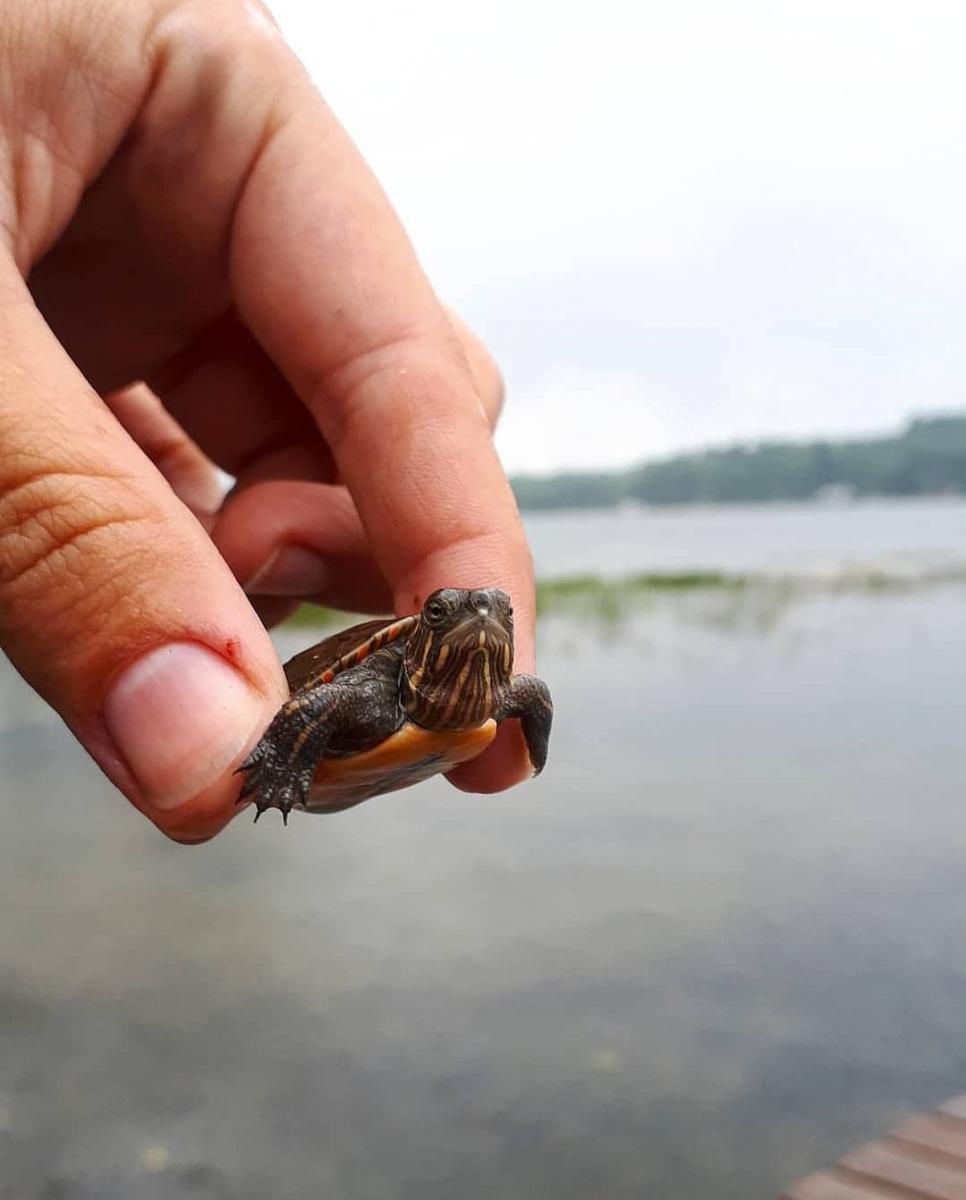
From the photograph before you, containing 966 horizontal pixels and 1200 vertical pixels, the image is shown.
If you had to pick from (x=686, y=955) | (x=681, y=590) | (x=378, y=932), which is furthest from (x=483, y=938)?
(x=681, y=590)

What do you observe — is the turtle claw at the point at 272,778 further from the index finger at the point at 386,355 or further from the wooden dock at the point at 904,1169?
the wooden dock at the point at 904,1169

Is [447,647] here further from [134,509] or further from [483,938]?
[483,938]

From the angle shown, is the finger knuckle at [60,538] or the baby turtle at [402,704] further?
the baby turtle at [402,704]

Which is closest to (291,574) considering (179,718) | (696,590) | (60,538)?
(179,718)

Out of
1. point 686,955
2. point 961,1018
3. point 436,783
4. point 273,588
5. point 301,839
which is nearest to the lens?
point 273,588

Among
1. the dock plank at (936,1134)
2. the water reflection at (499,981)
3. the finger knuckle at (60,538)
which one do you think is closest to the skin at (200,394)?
the finger knuckle at (60,538)

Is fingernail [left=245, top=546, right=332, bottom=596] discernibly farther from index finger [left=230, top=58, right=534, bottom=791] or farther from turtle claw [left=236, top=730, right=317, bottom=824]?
turtle claw [left=236, top=730, right=317, bottom=824]
